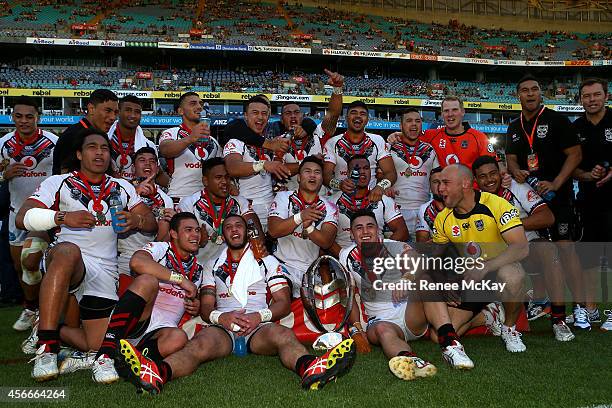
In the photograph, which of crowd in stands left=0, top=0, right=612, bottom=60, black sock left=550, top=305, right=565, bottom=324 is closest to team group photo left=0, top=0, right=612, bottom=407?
black sock left=550, top=305, right=565, bottom=324

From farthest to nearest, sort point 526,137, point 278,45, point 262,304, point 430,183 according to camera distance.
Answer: point 278,45
point 430,183
point 526,137
point 262,304

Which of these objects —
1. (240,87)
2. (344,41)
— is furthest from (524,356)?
(344,41)

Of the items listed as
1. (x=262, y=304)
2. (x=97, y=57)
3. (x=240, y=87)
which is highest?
(x=97, y=57)

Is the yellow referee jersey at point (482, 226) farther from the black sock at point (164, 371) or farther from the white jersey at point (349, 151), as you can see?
the black sock at point (164, 371)

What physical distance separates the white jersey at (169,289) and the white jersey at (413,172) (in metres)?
2.78

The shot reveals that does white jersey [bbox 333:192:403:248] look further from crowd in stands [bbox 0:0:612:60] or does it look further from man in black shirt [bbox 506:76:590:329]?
crowd in stands [bbox 0:0:612:60]

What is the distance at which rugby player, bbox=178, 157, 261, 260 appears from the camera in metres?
5.07

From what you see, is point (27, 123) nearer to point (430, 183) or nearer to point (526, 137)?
point (430, 183)

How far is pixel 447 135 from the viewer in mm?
6137

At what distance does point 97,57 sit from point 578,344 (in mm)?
37135

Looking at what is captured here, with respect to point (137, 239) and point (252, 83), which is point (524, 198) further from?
point (252, 83)

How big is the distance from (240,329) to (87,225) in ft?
4.39

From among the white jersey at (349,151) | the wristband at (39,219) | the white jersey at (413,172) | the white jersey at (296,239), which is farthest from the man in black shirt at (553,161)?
the wristband at (39,219)

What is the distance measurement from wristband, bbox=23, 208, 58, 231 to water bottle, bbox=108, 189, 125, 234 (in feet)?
1.45
